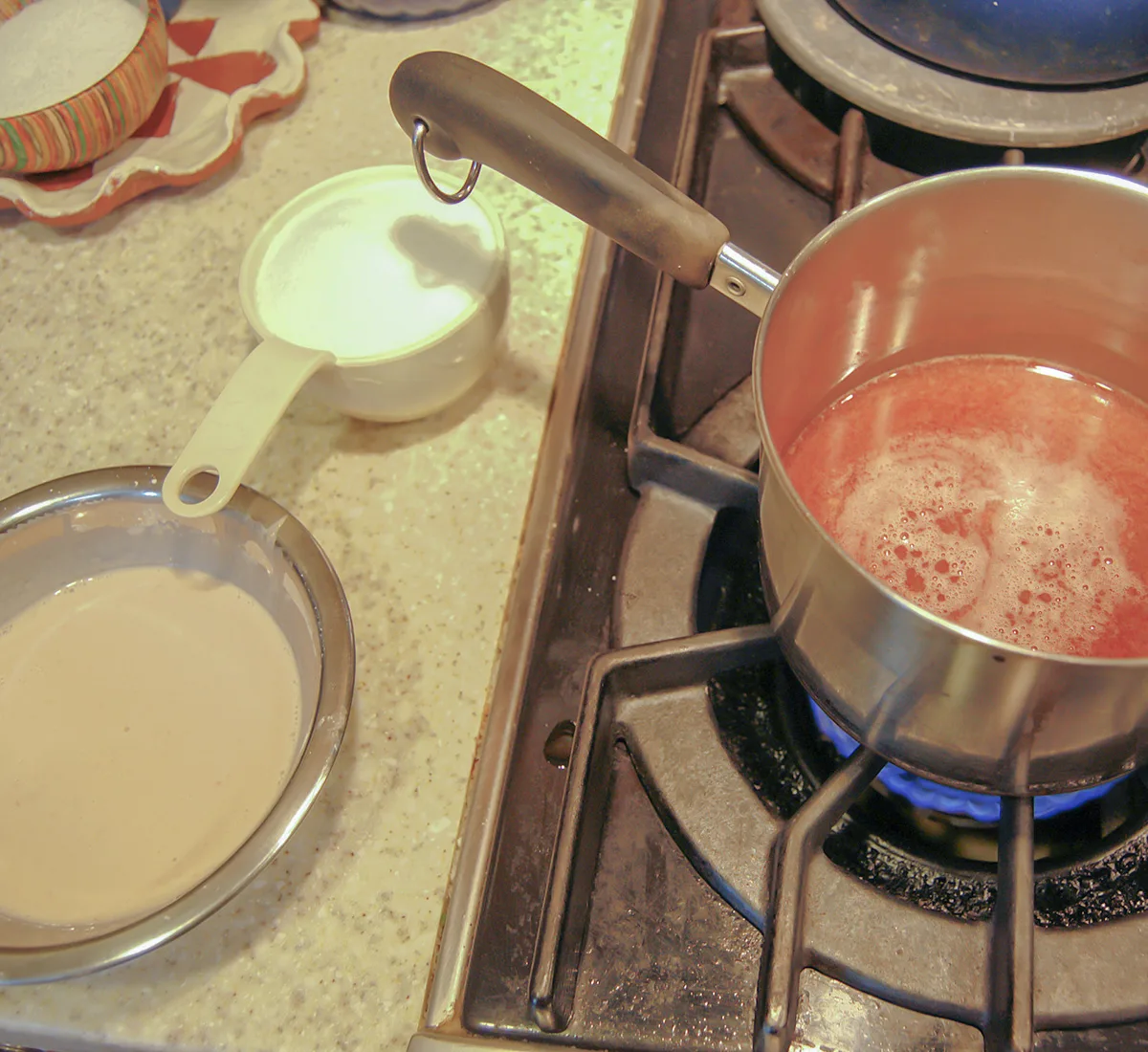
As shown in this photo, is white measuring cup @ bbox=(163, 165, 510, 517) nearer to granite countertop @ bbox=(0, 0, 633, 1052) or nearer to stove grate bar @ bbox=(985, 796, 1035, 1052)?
granite countertop @ bbox=(0, 0, 633, 1052)

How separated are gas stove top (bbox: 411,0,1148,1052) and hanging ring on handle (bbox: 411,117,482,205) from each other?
0.11 metres

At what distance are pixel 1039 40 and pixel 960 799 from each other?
17.7 inches

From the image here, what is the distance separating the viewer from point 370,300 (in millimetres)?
589

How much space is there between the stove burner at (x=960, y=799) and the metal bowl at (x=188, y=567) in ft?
0.77

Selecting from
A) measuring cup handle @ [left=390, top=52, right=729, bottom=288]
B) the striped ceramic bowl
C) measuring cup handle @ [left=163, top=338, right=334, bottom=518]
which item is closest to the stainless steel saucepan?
measuring cup handle @ [left=390, top=52, right=729, bottom=288]

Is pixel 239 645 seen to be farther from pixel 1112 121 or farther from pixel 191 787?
pixel 1112 121

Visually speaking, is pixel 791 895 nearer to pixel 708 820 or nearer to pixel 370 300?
pixel 708 820

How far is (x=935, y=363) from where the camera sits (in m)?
0.60

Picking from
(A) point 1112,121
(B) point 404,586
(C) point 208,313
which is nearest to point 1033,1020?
(B) point 404,586

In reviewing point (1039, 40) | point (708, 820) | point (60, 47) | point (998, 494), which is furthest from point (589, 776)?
point (60, 47)

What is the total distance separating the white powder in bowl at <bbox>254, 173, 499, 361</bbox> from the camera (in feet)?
1.88

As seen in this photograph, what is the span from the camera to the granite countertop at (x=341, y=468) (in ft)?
1.47

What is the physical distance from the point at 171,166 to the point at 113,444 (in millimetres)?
215

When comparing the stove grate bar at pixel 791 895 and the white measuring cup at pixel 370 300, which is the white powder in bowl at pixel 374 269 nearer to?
the white measuring cup at pixel 370 300
